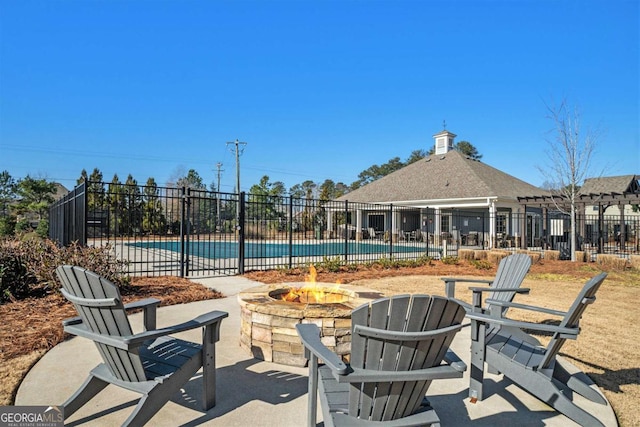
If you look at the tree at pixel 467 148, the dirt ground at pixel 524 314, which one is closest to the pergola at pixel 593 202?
the dirt ground at pixel 524 314

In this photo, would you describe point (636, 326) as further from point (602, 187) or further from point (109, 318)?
point (602, 187)

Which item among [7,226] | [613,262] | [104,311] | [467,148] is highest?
[467,148]

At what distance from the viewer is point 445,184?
22.8 meters

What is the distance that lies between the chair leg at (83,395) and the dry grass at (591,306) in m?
3.81

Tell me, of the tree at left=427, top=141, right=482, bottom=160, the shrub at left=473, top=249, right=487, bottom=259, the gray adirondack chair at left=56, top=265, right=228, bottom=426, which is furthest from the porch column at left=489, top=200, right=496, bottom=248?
the tree at left=427, top=141, right=482, bottom=160

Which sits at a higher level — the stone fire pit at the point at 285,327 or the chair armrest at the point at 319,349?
the chair armrest at the point at 319,349

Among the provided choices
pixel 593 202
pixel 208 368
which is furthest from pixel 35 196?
pixel 593 202

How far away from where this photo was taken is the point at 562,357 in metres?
3.95

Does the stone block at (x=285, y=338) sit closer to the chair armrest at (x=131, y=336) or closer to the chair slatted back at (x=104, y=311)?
the chair armrest at (x=131, y=336)

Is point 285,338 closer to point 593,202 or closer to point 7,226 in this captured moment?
point 593,202

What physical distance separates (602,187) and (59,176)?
2121 inches

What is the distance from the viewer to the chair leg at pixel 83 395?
2.39 m

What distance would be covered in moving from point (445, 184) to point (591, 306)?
1702 cm

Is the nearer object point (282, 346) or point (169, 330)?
point (169, 330)
